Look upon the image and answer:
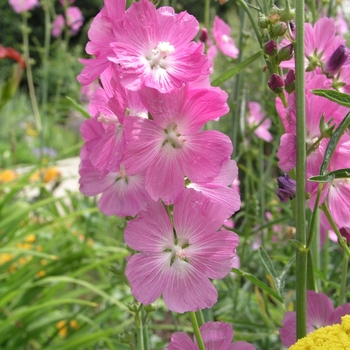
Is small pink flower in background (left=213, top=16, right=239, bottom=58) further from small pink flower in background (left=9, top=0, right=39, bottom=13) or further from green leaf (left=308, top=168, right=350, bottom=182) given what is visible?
small pink flower in background (left=9, top=0, right=39, bottom=13)

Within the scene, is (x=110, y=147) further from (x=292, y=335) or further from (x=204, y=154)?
(x=292, y=335)

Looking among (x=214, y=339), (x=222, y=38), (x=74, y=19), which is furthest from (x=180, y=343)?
(x=74, y=19)

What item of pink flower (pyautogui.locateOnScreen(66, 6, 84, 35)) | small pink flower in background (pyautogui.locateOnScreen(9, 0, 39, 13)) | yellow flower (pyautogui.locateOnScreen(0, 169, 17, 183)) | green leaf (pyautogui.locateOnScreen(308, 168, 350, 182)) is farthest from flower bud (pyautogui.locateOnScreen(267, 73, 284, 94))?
yellow flower (pyautogui.locateOnScreen(0, 169, 17, 183))

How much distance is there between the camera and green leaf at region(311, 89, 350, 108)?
0.38 m

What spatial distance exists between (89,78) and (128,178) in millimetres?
105

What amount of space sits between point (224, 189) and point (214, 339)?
15 centimetres

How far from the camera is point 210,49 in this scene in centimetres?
103

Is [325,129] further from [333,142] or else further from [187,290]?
[187,290]

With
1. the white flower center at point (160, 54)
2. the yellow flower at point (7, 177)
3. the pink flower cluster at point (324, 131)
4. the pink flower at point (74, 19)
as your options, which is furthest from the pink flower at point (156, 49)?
the yellow flower at point (7, 177)

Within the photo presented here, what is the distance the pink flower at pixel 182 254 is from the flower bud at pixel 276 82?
0.12 metres

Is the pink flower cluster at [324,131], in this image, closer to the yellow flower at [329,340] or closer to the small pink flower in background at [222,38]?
the yellow flower at [329,340]

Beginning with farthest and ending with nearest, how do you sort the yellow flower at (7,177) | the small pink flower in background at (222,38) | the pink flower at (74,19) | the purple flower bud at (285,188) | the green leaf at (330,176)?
the yellow flower at (7,177), the pink flower at (74,19), the small pink flower in background at (222,38), the purple flower bud at (285,188), the green leaf at (330,176)

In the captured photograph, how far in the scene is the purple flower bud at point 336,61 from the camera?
498 millimetres

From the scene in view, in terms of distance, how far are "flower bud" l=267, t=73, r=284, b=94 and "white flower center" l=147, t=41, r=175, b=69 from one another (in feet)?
→ 0.30
